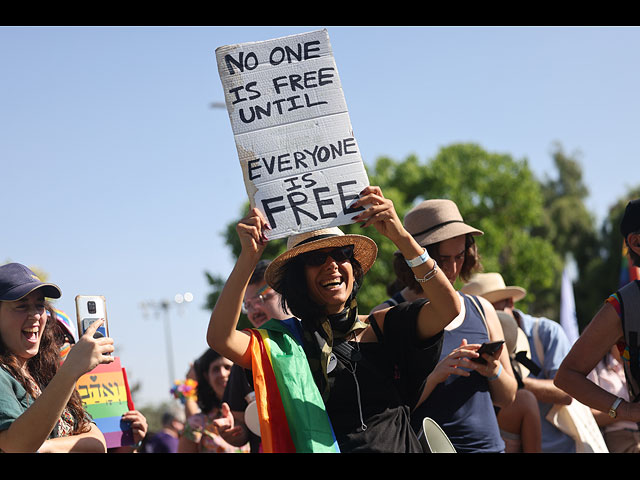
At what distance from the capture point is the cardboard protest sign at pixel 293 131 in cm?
306

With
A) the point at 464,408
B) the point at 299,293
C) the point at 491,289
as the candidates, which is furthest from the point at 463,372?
the point at 491,289

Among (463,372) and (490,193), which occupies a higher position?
(490,193)

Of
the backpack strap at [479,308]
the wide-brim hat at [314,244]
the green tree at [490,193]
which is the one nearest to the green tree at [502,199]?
the green tree at [490,193]

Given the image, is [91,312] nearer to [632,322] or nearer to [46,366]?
[46,366]

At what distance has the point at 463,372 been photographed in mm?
3420

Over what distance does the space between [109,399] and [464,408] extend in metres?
1.70

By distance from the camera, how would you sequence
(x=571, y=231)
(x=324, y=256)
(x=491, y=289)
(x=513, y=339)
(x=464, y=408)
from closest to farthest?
(x=324, y=256) < (x=464, y=408) < (x=513, y=339) < (x=491, y=289) < (x=571, y=231)

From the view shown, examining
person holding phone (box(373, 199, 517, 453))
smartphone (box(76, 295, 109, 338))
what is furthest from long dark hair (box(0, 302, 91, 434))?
person holding phone (box(373, 199, 517, 453))

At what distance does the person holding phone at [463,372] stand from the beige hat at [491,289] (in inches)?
59.0

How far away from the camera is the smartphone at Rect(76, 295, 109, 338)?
3066 millimetres

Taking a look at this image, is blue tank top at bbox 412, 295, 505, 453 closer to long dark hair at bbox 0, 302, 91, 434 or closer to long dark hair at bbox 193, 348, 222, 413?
long dark hair at bbox 0, 302, 91, 434
